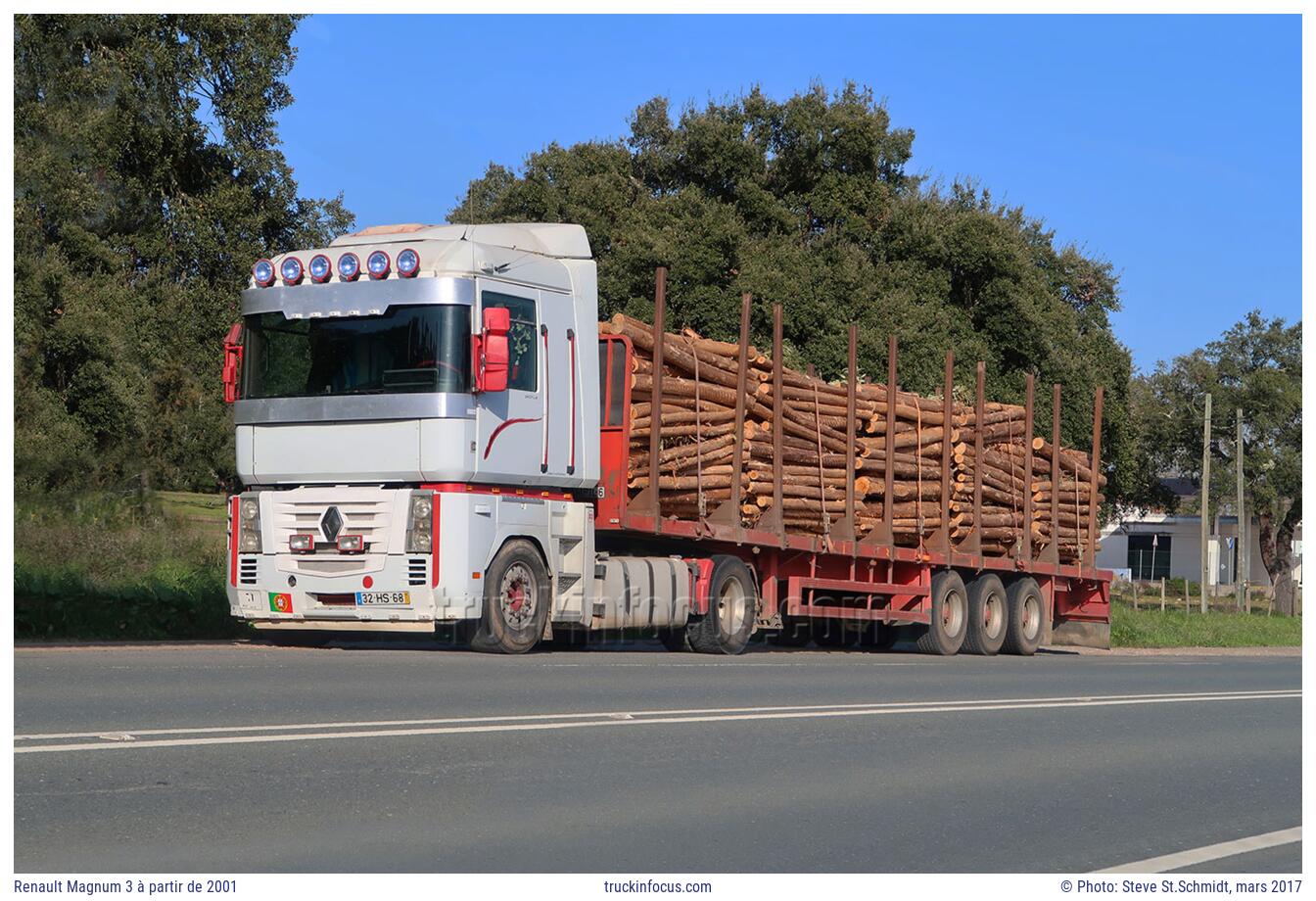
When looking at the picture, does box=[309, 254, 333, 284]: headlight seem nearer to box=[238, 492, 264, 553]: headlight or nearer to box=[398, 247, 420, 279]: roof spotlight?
box=[398, 247, 420, 279]: roof spotlight

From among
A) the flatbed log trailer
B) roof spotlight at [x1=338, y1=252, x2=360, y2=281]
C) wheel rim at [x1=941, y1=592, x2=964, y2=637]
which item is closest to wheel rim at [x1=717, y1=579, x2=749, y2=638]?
the flatbed log trailer

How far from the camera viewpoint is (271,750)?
30.0 feet

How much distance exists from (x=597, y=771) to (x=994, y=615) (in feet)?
55.6

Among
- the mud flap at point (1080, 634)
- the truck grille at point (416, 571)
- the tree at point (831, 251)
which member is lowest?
the mud flap at point (1080, 634)

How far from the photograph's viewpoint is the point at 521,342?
16.6 metres

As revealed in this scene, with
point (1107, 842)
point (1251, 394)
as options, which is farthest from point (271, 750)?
point (1251, 394)

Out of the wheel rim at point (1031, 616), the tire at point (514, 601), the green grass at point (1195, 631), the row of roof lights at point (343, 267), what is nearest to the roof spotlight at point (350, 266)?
the row of roof lights at point (343, 267)

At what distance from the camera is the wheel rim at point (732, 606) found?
19844 mm

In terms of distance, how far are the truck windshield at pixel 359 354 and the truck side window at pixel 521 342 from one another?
59cm

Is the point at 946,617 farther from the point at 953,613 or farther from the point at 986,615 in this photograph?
the point at 986,615

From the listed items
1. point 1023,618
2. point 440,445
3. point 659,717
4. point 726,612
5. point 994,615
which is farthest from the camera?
point 1023,618

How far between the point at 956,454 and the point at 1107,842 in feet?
55.6

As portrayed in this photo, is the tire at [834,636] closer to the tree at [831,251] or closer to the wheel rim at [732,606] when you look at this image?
the wheel rim at [732,606]
